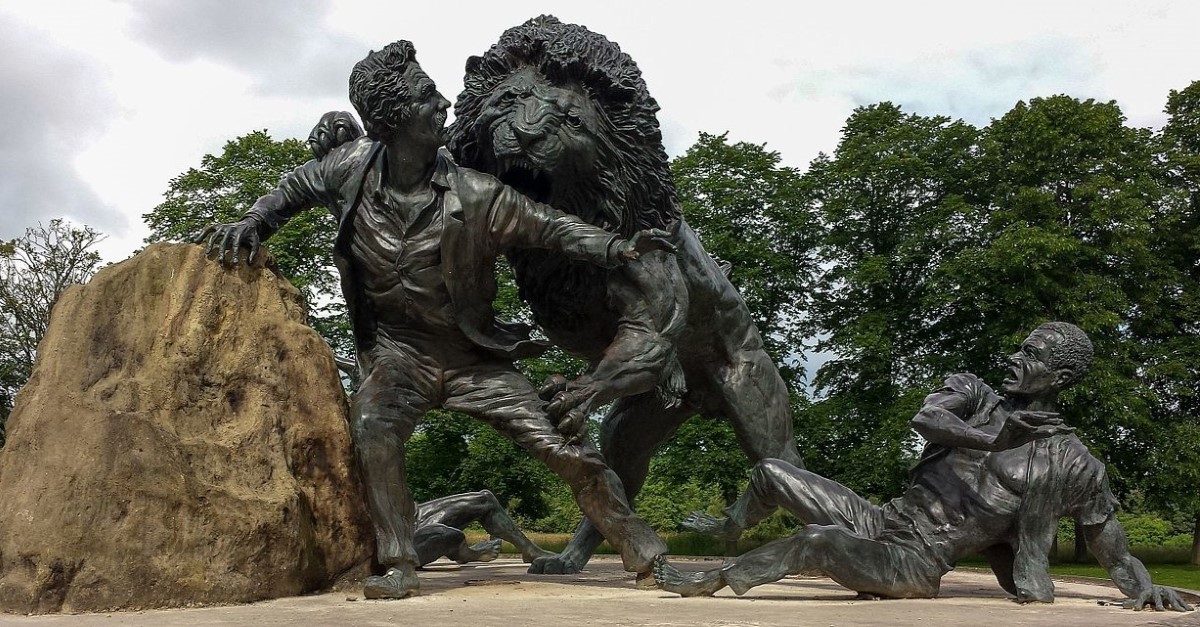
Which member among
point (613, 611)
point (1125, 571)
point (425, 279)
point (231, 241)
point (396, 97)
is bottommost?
point (1125, 571)

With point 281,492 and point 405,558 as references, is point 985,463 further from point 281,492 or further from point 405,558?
point 281,492

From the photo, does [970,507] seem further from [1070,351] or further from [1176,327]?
[1176,327]

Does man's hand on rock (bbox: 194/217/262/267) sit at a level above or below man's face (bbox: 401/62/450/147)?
below

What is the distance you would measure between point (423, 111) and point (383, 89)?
208 mm

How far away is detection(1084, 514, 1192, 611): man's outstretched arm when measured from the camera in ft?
16.4

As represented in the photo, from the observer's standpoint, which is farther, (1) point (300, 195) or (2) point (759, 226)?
(2) point (759, 226)

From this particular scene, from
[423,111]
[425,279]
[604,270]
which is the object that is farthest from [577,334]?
[423,111]

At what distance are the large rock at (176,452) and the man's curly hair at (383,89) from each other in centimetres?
90

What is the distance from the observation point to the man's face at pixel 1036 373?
5.39 meters

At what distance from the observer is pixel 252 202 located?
808 inches

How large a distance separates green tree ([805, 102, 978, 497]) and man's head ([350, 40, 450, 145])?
13116 mm

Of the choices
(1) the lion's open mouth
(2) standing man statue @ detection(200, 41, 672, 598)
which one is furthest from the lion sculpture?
(2) standing man statue @ detection(200, 41, 672, 598)

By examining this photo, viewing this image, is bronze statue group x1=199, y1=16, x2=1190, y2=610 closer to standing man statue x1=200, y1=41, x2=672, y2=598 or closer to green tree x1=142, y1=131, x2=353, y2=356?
standing man statue x1=200, y1=41, x2=672, y2=598

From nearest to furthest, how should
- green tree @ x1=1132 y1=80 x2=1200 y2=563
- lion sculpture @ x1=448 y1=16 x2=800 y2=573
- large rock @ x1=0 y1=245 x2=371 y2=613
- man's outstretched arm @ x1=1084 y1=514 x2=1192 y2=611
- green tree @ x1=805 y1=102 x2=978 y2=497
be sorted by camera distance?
large rock @ x1=0 y1=245 x2=371 y2=613 → man's outstretched arm @ x1=1084 y1=514 x2=1192 y2=611 → lion sculpture @ x1=448 y1=16 x2=800 y2=573 → green tree @ x1=1132 y1=80 x2=1200 y2=563 → green tree @ x1=805 y1=102 x2=978 y2=497
